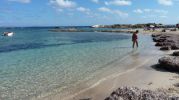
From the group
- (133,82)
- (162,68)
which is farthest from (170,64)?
(133,82)

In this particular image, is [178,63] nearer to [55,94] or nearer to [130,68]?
[130,68]

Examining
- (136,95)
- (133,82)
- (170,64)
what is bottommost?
(133,82)

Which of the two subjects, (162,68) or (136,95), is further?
(162,68)

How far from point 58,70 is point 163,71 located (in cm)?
710

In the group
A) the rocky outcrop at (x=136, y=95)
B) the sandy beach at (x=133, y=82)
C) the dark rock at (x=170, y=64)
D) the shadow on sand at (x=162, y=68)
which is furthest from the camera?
the shadow on sand at (x=162, y=68)

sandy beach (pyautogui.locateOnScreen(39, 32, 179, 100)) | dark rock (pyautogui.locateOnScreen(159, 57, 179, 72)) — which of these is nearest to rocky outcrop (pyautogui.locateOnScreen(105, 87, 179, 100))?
sandy beach (pyautogui.locateOnScreen(39, 32, 179, 100))

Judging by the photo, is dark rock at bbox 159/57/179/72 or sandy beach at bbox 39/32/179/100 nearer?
sandy beach at bbox 39/32/179/100

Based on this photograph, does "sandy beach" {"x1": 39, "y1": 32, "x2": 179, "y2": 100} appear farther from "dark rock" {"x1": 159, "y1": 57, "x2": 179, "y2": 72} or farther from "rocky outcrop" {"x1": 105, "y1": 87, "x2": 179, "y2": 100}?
"rocky outcrop" {"x1": 105, "y1": 87, "x2": 179, "y2": 100}

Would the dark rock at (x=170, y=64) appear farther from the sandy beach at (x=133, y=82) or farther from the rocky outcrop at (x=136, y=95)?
the rocky outcrop at (x=136, y=95)

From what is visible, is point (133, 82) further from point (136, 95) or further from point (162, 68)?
point (136, 95)

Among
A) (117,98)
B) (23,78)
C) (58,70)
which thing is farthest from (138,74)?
(117,98)

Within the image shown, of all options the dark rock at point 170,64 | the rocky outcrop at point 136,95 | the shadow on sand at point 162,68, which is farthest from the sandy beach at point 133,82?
the rocky outcrop at point 136,95

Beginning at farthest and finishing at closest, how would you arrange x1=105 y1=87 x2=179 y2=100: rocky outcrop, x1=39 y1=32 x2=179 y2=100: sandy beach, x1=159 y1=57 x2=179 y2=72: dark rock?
x1=159 y1=57 x2=179 y2=72: dark rock → x1=39 y1=32 x2=179 y2=100: sandy beach → x1=105 y1=87 x2=179 y2=100: rocky outcrop

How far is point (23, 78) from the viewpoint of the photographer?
17547mm
